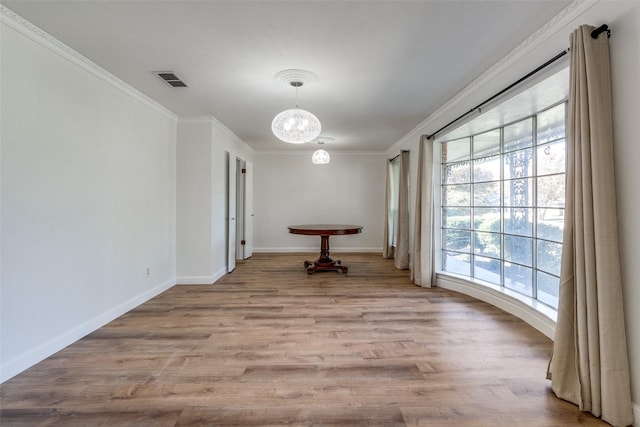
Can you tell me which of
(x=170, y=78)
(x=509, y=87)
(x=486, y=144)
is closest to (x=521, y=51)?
(x=509, y=87)

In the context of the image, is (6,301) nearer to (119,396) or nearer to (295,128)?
(119,396)

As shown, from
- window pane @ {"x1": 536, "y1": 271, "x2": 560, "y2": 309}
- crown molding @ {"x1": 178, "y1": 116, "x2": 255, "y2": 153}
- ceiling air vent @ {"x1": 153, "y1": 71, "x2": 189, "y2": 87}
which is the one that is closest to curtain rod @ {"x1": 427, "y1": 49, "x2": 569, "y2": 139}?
window pane @ {"x1": 536, "y1": 271, "x2": 560, "y2": 309}

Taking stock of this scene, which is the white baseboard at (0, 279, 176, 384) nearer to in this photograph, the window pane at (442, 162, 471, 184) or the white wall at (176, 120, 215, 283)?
the white wall at (176, 120, 215, 283)

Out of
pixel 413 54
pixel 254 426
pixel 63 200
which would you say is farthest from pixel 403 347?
pixel 63 200

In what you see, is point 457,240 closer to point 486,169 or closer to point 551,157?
point 486,169

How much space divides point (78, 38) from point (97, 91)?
553 millimetres

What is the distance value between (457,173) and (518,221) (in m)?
1.20

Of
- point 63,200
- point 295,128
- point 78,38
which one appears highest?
point 78,38

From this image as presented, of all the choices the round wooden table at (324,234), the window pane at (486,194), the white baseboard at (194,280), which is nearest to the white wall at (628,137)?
the window pane at (486,194)

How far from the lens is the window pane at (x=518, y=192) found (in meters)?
2.92

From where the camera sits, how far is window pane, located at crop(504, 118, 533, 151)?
2910 millimetres

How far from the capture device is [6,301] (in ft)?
6.02

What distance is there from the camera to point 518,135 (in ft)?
10.1

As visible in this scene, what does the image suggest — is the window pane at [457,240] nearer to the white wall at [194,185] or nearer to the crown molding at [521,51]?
the crown molding at [521,51]
